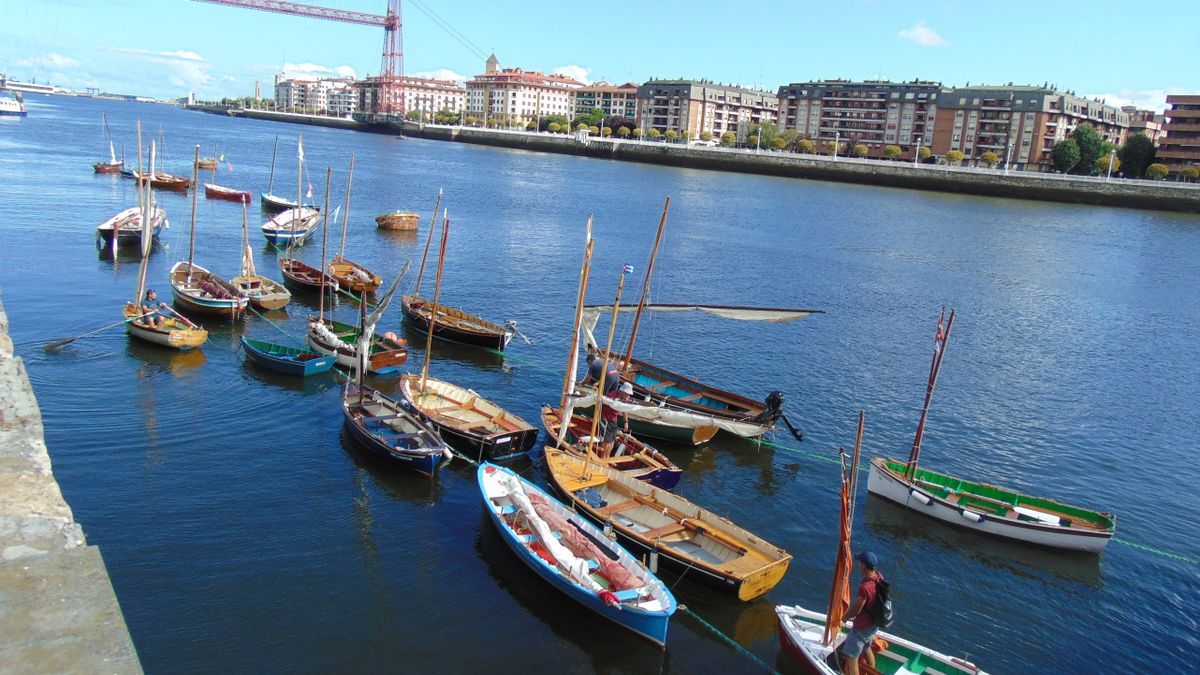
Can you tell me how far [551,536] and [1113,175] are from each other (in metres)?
168

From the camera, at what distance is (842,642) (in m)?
16.2

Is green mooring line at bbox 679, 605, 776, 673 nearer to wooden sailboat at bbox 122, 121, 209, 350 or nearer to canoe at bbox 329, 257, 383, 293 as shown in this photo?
wooden sailboat at bbox 122, 121, 209, 350

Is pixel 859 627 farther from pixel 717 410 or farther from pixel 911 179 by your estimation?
pixel 911 179

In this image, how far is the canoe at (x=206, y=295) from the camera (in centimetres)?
3922

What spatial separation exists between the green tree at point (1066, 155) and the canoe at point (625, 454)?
501 feet

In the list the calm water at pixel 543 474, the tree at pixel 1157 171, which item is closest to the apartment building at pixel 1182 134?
the tree at pixel 1157 171

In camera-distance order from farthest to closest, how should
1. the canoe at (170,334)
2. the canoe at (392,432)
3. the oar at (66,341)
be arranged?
the canoe at (170,334), the oar at (66,341), the canoe at (392,432)

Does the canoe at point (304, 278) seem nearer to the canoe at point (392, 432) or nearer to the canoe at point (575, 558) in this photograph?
the canoe at point (392, 432)

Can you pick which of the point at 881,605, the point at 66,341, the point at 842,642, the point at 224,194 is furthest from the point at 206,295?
the point at 224,194

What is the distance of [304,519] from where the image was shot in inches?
865

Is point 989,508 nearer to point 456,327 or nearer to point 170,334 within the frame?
point 456,327

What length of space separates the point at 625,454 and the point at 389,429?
24.7 feet

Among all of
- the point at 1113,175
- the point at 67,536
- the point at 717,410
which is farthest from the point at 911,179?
the point at 67,536

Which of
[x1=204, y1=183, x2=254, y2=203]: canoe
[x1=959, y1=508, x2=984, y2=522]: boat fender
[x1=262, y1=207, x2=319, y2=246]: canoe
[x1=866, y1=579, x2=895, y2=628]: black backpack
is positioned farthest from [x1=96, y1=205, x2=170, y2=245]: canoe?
[x1=866, y1=579, x2=895, y2=628]: black backpack
